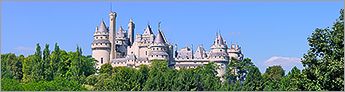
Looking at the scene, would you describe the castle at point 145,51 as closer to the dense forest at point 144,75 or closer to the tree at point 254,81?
the dense forest at point 144,75

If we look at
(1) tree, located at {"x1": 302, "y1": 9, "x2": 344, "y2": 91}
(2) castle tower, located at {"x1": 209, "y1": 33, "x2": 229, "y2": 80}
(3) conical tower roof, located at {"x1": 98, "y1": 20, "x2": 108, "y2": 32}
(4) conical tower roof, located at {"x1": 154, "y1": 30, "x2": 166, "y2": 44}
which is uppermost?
(3) conical tower roof, located at {"x1": 98, "y1": 20, "x2": 108, "y2": 32}

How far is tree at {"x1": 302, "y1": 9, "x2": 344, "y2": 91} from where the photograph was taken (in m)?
7.93

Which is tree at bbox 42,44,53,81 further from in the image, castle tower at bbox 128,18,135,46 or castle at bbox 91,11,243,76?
castle tower at bbox 128,18,135,46

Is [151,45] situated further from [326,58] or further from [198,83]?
[326,58]

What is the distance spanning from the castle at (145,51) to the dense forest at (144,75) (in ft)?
22.7

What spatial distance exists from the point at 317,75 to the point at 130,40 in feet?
139

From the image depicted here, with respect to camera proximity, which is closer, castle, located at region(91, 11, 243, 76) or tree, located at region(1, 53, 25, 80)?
tree, located at region(1, 53, 25, 80)

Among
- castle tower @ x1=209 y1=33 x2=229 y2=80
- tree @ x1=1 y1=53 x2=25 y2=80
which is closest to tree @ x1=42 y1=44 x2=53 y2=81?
tree @ x1=1 y1=53 x2=25 y2=80

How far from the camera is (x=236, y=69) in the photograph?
36.0 meters

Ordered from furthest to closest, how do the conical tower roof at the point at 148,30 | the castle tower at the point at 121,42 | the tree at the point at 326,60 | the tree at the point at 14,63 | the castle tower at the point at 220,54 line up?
the conical tower roof at the point at 148,30, the castle tower at the point at 121,42, the castle tower at the point at 220,54, the tree at the point at 14,63, the tree at the point at 326,60

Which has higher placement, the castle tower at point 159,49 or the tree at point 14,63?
the castle tower at point 159,49

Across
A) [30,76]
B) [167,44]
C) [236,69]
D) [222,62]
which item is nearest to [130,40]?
[167,44]

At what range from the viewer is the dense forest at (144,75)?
8.89 m

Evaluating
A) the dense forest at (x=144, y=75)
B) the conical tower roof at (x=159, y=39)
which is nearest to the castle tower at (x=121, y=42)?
the conical tower roof at (x=159, y=39)
